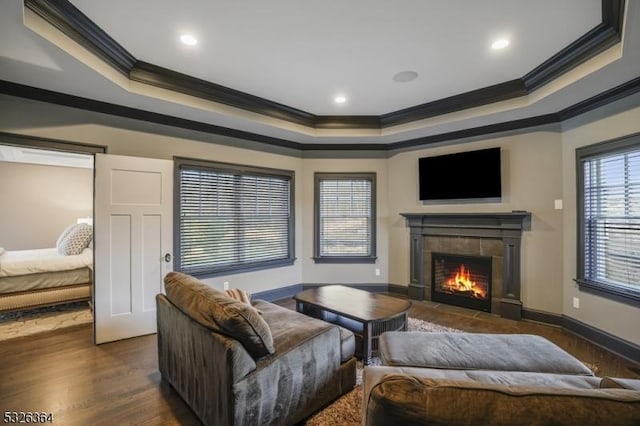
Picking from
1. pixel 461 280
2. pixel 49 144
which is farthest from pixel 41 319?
pixel 461 280

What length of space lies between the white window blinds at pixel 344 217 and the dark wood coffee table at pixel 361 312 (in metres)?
1.77

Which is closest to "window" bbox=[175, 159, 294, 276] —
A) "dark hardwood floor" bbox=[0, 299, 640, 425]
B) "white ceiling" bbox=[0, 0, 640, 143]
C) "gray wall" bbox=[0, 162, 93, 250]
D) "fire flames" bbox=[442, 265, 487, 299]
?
"white ceiling" bbox=[0, 0, 640, 143]

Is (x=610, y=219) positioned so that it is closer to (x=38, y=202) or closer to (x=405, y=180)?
(x=405, y=180)

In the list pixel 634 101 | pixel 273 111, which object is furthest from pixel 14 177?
pixel 634 101

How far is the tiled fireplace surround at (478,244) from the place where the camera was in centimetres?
417

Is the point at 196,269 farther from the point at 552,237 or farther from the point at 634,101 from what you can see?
the point at 634,101

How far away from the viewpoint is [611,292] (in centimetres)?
318

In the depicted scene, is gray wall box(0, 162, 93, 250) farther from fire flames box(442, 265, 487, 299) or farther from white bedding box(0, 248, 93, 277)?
fire flames box(442, 265, 487, 299)

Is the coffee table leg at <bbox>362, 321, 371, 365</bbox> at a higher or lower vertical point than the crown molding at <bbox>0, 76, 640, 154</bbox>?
lower

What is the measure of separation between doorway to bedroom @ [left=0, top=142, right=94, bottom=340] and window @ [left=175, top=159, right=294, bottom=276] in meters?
1.31

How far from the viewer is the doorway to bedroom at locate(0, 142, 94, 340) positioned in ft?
13.0

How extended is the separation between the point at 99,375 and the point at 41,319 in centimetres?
223

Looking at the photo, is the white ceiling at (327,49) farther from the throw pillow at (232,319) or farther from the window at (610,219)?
the throw pillow at (232,319)

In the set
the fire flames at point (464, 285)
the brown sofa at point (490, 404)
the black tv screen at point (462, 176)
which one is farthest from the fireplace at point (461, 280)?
the brown sofa at point (490, 404)
